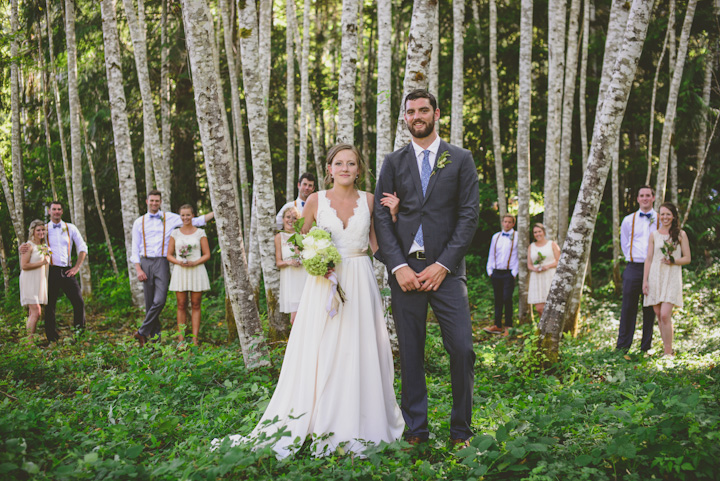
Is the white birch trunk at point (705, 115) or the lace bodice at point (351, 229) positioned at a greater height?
the white birch trunk at point (705, 115)

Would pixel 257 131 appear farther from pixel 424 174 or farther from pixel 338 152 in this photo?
pixel 424 174

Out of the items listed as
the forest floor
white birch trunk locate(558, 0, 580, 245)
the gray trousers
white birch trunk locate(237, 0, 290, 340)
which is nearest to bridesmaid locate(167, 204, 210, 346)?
the gray trousers

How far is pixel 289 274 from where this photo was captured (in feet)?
22.5

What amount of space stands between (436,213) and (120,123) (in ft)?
27.3

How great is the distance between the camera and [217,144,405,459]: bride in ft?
11.5

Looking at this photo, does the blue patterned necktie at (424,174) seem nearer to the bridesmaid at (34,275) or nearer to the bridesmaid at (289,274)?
the bridesmaid at (289,274)

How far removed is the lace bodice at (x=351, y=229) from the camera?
3783 millimetres

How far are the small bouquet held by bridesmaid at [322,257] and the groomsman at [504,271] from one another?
626 cm

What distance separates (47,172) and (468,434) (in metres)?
15.6

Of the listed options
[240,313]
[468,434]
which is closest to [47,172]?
[240,313]

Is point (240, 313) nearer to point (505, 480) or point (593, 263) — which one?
point (505, 480)

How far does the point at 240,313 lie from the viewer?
5.11 m

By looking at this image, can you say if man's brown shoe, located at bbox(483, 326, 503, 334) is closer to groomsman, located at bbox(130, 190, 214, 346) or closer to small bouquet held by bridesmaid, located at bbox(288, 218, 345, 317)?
groomsman, located at bbox(130, 190, 214, 346)

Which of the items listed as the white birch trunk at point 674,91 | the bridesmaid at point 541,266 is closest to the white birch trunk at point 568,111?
the bridesmaid at point 541,266
